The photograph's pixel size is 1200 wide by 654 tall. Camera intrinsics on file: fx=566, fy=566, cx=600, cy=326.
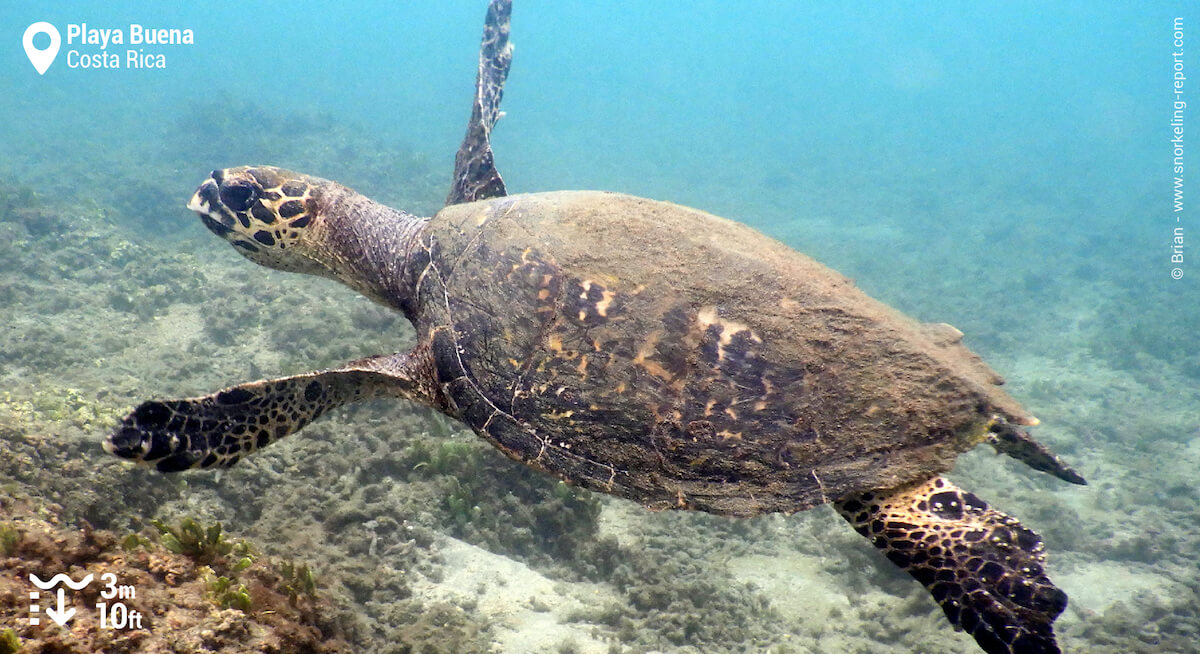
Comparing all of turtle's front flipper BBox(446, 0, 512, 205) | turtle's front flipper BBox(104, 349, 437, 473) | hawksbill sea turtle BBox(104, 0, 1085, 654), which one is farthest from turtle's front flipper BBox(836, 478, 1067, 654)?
turtle's front flipper BBox(446, 0, 512, 205)

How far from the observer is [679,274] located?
319 centimetres

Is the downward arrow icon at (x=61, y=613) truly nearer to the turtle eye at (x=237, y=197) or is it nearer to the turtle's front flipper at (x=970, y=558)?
the turtle eye at (x=237, y=197)

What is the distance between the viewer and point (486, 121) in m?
5.87

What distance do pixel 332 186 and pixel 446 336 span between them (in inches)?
90.4

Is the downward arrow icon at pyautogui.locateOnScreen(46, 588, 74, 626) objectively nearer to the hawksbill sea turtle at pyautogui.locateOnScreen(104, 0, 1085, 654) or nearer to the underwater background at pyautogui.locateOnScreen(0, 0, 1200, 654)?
the underwater background at pyautogui.locateOnScreen(0, 0, 1200, 654)

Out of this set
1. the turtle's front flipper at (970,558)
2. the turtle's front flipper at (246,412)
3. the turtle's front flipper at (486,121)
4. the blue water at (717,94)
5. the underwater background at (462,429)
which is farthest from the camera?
the blue water at (717,94)

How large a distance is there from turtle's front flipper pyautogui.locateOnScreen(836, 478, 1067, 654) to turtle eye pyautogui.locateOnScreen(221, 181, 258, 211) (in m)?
4.83

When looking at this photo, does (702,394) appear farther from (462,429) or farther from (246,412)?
(462,429)

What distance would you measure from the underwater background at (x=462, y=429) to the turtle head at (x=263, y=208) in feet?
6.00

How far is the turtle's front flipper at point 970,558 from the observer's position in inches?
105

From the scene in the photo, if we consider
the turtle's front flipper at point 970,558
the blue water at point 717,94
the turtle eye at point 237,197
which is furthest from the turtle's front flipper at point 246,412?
the blue water at point 717,94

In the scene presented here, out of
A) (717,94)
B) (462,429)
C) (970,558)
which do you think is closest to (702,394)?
(970,558)

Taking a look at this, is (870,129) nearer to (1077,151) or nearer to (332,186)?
(1077,151)

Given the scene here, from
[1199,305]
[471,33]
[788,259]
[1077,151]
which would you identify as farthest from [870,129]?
[471,33]
